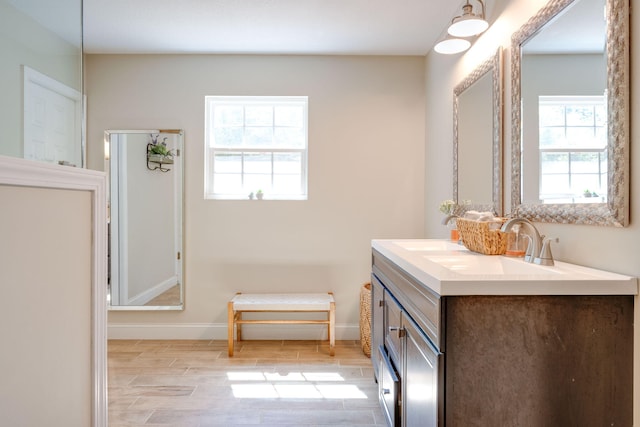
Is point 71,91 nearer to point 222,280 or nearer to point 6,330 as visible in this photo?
point 6,330

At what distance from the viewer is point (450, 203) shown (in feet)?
8.07

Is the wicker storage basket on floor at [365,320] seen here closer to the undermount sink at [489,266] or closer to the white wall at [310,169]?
the white wall at [310,169]

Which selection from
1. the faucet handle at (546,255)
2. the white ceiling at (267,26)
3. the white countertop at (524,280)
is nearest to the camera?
the white countertop at (524,280)

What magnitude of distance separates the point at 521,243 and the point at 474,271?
0.61 meters

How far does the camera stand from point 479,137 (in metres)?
2.22

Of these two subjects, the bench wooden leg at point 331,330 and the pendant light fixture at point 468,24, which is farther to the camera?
the bench wooden leg at point 331,330

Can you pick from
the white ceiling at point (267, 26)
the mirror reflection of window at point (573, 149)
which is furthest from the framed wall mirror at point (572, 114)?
the white ceiling at point (267, 26)

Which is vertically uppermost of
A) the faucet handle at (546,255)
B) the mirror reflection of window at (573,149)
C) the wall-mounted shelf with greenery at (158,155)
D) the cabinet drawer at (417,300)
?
the wall-mounted shelf with greenery at (158,155)

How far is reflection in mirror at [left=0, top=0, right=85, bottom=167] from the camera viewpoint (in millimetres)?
1296

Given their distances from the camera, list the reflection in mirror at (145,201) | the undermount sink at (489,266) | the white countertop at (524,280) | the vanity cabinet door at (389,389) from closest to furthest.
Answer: the white countertop at (524,280)
the undermount sink at (489,266)
the vanity cabinet door at (389,389)
the reflection in mirror at (145,201)

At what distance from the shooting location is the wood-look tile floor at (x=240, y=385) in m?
2.16

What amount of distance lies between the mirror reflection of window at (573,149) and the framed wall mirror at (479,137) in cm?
37

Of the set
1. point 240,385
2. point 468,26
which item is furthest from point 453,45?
point 240,385

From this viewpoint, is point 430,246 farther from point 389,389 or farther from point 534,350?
point 534,350
